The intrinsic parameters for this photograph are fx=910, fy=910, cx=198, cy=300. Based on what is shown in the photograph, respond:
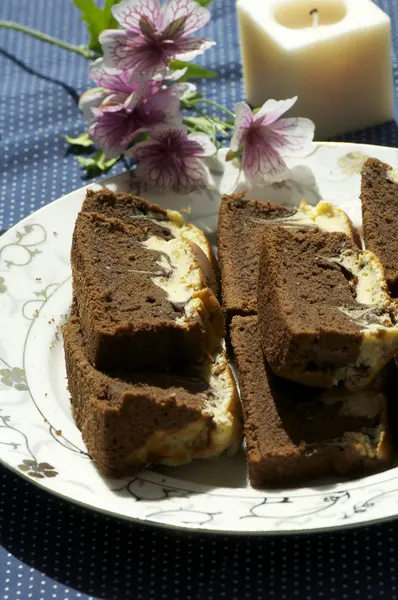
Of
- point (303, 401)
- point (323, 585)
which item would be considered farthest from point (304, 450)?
point (323, 585)

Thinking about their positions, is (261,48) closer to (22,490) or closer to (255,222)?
(255,222)

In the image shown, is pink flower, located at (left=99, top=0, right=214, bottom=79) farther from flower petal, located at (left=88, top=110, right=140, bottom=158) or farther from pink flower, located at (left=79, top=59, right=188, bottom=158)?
flower petal, located at (left=88, top=110, right=140, bottom=158)

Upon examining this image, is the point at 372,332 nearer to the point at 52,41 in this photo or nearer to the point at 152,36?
the point at 152,36

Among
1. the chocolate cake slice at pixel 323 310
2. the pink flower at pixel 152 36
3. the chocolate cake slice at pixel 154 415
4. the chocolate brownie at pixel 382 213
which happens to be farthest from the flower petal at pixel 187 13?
the chocolate cake slice at pixel 154 415

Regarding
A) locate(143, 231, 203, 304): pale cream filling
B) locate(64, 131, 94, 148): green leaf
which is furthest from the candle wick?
locate(143, 231, 203, 304): pale cream filling

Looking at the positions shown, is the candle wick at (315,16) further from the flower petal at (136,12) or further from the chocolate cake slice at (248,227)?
the chocolate cake slice at (248,227)

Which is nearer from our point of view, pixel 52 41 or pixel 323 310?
pixel 323 310

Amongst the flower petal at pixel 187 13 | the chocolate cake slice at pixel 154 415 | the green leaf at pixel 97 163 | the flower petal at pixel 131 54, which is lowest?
the green leaf at pixel 97 163

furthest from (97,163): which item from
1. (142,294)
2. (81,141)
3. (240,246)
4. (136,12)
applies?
(142,294)
